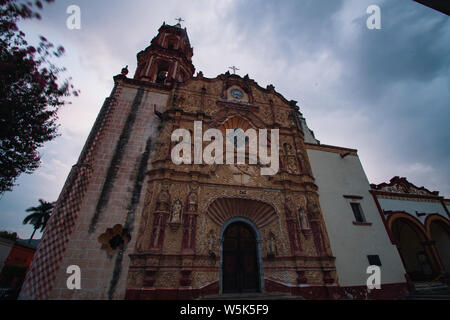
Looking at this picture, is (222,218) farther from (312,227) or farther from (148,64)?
(148,64)

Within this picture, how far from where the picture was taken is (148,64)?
46.2ft

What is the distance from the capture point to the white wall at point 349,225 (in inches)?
355

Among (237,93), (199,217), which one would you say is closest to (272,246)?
(199,217)

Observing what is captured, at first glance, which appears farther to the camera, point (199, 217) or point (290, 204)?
point (290, 204)

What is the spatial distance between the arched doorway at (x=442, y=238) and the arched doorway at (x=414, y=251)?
0.92 meters

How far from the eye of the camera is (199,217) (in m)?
8.45

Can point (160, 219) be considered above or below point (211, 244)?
above

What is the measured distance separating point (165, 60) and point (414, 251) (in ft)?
72.8

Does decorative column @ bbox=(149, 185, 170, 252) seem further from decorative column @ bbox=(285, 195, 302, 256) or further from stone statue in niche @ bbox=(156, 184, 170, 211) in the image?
decorative column @ bbox=(285, 195, 302, 256)

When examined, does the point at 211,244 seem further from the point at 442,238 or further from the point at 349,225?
the point at 442,238

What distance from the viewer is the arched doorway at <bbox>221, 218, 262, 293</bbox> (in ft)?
26.7

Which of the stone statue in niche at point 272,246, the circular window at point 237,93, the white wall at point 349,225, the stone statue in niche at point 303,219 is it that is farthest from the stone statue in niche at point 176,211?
the circular window at point 237,93

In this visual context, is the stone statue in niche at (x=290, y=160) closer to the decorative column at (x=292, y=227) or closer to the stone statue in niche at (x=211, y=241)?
the decorative column at (x=292, y=227)
